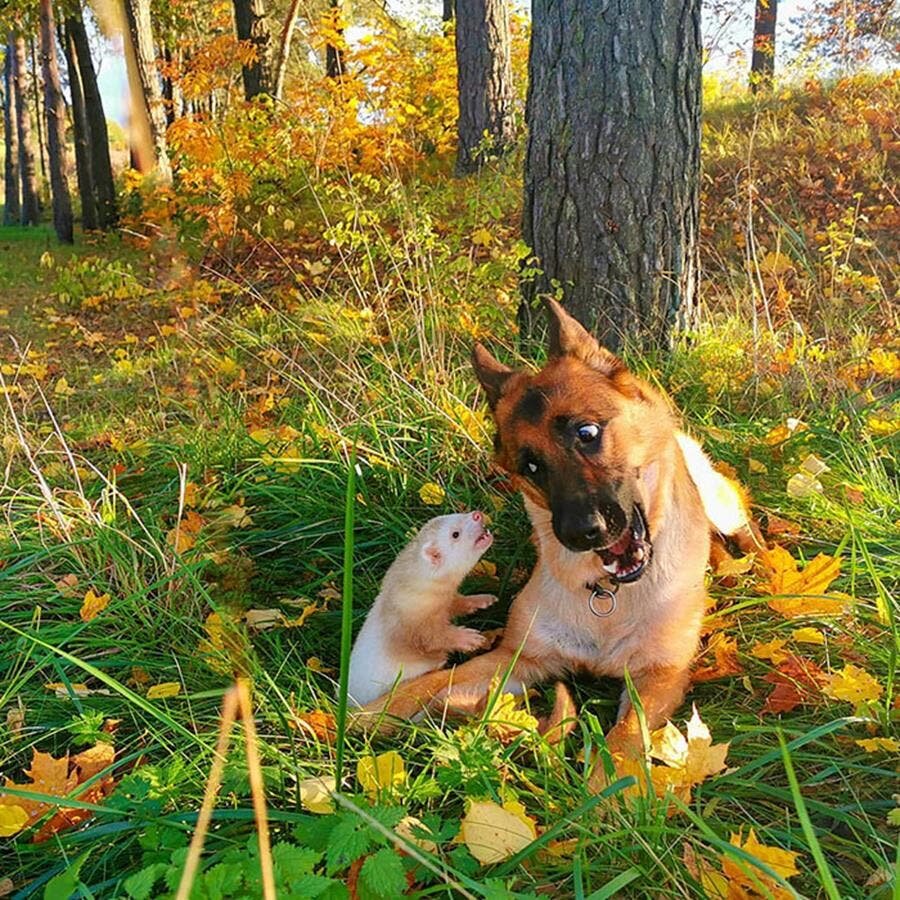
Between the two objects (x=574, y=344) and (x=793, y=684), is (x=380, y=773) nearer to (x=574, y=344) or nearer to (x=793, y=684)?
(x=793, y=684)

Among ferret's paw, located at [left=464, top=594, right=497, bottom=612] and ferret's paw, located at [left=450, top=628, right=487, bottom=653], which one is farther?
ferret's paw, located at [left=464, top=594, right=497, bottom=612]

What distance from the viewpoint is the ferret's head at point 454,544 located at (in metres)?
2.61

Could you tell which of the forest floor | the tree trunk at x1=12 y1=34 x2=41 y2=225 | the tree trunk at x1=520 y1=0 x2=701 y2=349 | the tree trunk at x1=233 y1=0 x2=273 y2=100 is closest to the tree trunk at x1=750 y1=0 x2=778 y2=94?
the tree trunk at x1=233 y1=0 x2=273 y2=100

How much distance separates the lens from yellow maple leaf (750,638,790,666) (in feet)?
7.95

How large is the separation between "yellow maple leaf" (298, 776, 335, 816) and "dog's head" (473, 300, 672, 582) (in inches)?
35.6

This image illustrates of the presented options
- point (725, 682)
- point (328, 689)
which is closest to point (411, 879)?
point (328, 689)

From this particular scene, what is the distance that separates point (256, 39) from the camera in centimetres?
1134

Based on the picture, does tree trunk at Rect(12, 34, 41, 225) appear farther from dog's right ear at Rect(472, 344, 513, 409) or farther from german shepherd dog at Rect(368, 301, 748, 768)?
german shepherd dog at Rect(368, 301, 748, 768)

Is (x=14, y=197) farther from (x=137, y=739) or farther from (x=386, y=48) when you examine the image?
(x=137, y=739)

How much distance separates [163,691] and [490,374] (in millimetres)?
1489

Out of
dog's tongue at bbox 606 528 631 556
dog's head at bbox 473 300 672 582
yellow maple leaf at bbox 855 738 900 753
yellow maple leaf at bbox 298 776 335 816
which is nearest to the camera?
yellow maple leaf at bbox 298 776 335 816

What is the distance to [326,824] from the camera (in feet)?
5.19

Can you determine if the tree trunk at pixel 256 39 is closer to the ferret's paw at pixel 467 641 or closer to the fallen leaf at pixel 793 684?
the ferret's paw at pixel 467 641

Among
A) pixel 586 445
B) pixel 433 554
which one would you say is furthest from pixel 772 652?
pixel 433 554
